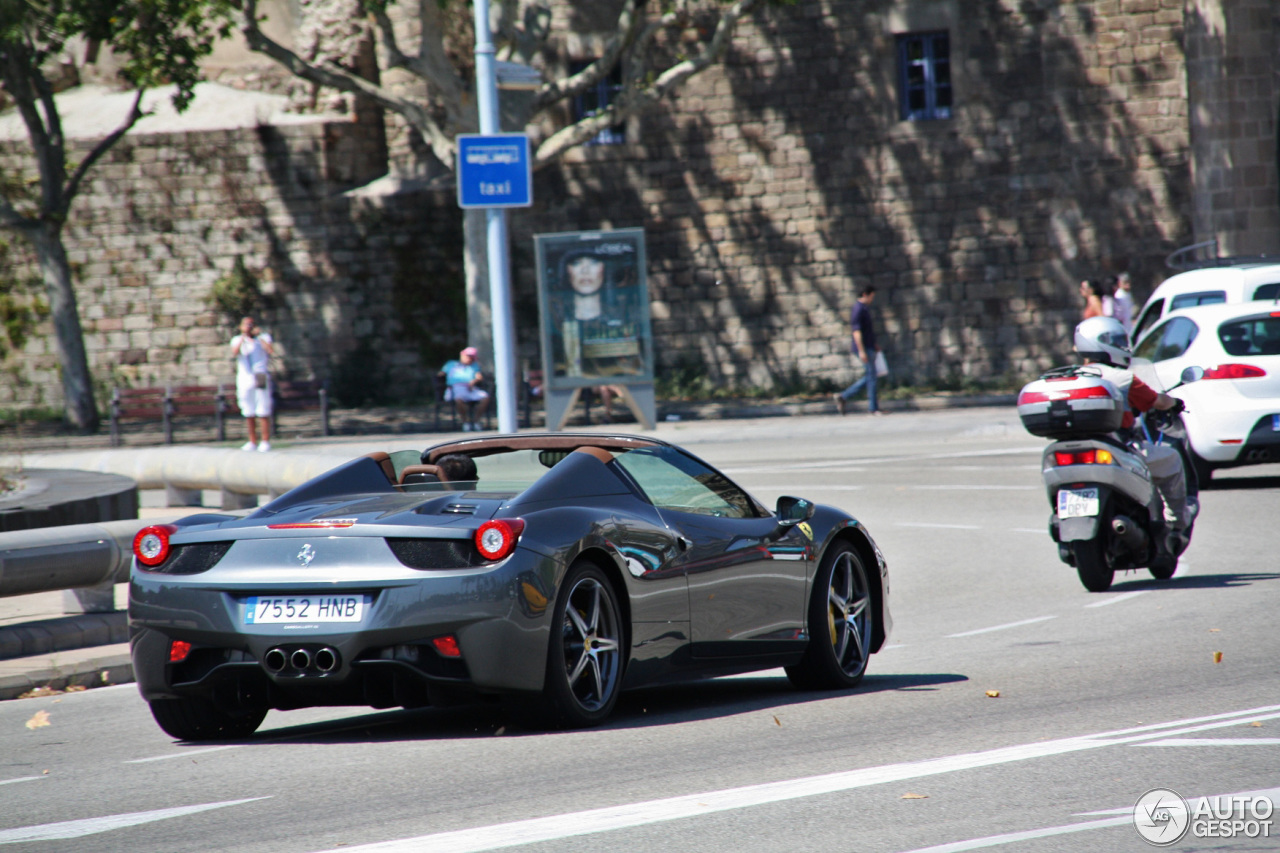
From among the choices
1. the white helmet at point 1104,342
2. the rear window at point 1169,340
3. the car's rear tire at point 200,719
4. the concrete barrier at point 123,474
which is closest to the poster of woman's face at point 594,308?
the concrete barrier at point 123,474

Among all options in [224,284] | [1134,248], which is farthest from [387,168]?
[1134,248]

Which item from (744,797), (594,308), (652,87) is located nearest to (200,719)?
(744,797)

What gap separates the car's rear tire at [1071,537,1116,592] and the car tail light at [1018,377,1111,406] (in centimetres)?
88

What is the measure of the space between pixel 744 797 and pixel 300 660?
1.73 metres

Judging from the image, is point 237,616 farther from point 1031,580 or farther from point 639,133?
point 639,133

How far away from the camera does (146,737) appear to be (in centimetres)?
673

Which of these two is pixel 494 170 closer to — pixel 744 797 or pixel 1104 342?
pixel 1104 342

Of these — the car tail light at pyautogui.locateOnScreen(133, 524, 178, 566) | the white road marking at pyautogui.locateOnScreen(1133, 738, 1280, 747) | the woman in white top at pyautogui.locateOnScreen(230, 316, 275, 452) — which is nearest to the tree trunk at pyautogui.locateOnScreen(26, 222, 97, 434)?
the woman in white top at pyautogui.locateOnScreen(230, 316, 275, 452)

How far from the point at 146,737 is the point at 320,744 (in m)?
0.91

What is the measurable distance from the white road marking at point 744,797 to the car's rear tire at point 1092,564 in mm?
4061

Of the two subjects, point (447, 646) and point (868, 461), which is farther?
point (868, 461)

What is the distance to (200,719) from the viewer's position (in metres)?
6.43

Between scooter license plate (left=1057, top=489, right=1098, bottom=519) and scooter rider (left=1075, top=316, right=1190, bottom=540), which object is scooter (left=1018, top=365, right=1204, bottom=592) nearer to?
scooter license plate (left=1057, top=489, right=1098, bottom=519)

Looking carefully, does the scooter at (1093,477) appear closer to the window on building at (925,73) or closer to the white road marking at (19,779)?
the white road marking at (19,779)
